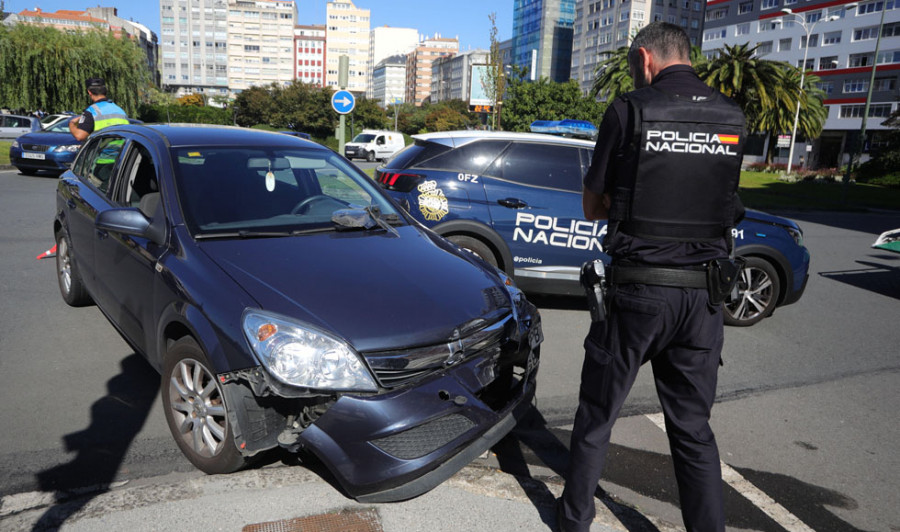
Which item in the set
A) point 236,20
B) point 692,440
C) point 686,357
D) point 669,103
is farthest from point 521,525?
point 236,20

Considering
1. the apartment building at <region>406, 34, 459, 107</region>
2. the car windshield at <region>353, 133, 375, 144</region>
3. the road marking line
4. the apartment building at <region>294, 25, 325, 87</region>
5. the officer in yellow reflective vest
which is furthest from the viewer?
the apartment building at <region>406, 34, 459, 107</region>

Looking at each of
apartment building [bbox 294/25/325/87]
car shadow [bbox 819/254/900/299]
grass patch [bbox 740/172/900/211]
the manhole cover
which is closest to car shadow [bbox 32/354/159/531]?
the manhole cover

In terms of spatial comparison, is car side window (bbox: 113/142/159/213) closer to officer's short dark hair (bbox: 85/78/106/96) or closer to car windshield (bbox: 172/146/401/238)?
car windshield (bbox: 172/146/401/238)

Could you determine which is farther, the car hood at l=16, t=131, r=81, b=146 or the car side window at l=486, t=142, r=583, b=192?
the car hood at l=16, t=131, r=81, b=146

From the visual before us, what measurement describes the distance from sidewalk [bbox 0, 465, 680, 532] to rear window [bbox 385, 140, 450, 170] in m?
3.76

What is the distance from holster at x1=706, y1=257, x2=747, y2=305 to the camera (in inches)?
94.6

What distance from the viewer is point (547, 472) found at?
3.26 metres

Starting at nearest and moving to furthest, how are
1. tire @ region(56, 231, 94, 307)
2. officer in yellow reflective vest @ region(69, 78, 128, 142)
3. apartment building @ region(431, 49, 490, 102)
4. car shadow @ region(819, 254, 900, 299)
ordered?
1. tire @ region(56, 231, 94, 307)
2. officer in yellow reflective vest @ region(69, 78, 128, 142)
3. car shadow @ region(819, 254, 900, 299)
4. apartment building @ region(431, 49, 490, 102)

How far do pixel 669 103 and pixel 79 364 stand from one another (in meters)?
4.09

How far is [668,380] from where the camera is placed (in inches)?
100

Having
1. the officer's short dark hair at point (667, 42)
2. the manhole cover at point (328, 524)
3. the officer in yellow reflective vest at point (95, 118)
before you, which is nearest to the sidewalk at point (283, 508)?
the manhole cover at point (328, 524)

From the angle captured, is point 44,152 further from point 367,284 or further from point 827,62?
point 827,62

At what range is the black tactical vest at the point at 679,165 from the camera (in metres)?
2.37

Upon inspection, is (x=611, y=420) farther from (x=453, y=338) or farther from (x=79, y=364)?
(x=79, y=364)
